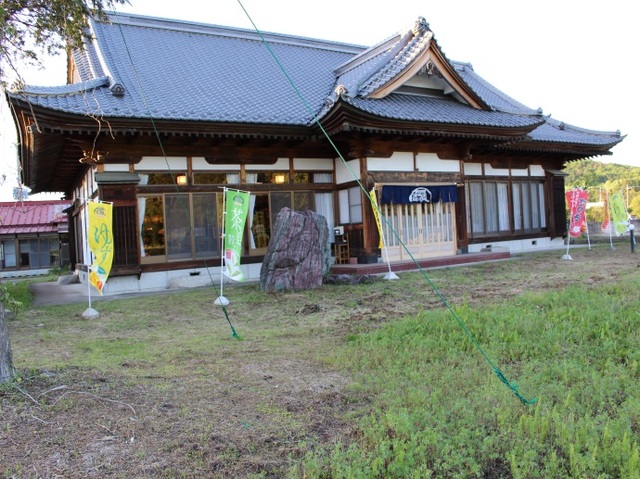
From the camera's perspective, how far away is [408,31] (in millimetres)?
15281

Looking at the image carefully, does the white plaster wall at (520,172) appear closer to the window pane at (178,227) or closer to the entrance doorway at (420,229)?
the entrance doorway at (420,229)

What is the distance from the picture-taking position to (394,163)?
14188 millimetres

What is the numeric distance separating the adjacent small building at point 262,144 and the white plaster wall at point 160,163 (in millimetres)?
33

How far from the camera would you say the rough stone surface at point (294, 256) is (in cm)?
1056

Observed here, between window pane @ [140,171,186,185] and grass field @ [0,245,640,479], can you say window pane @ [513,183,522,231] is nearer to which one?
grass field @ [0,245,640,479]

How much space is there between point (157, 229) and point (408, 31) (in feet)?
31.1

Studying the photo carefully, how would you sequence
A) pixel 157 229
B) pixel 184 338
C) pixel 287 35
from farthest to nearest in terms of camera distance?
1. pixel 287 35
2. pixel 157 229
3. pixel 184 338

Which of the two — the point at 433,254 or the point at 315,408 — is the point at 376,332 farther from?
the point at 433,254

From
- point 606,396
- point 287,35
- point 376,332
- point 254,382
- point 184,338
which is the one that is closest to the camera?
point 606,396

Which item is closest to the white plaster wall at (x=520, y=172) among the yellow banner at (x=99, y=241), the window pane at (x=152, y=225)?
the window pane at (x=152, y=225)

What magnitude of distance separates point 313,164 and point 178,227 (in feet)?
13.7

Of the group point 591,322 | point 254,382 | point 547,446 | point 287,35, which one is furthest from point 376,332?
point 287,35

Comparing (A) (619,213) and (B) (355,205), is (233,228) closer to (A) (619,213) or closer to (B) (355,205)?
(B) (355,205)

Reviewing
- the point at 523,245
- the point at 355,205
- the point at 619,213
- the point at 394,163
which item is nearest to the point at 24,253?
the point at 355,205
